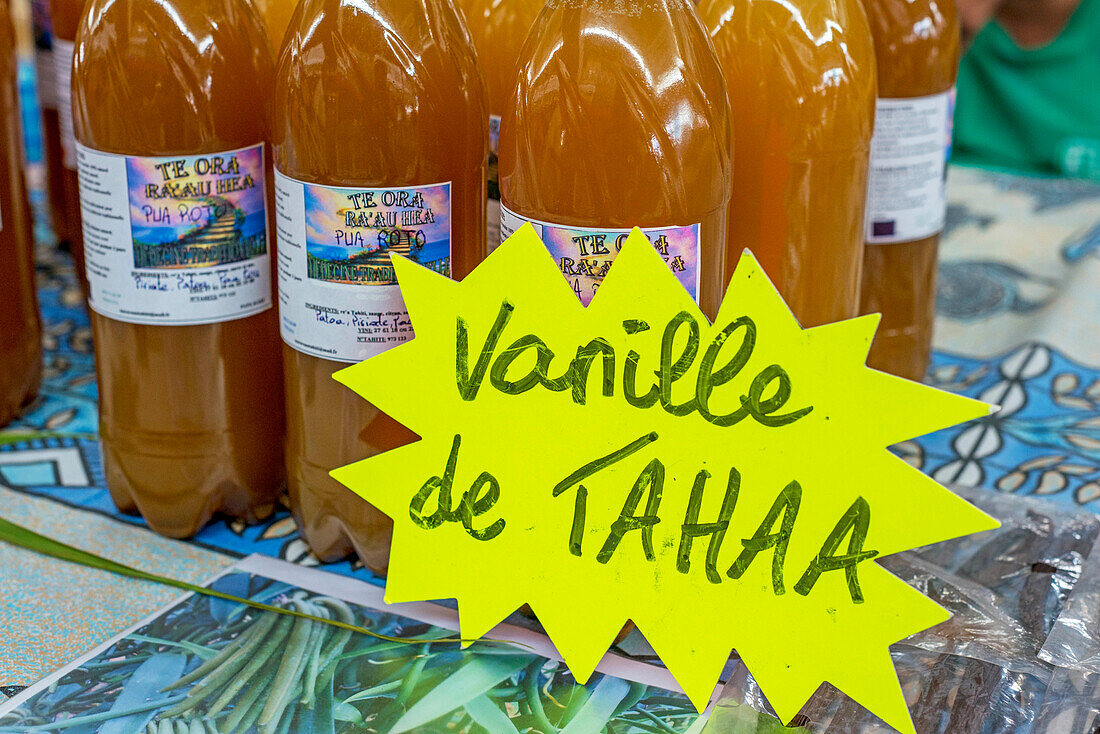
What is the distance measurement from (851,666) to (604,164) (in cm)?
33

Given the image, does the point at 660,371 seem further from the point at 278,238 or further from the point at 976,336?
the point at 976,336

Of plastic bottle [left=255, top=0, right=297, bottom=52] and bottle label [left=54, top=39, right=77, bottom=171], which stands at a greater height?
plastic bottle [left=255, top=0, right=297, bottom=52]

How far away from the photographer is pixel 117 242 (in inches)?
32.2

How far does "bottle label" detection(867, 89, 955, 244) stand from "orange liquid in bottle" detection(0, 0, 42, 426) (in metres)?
0.79

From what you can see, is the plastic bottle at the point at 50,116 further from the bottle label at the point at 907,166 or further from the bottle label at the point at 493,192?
the bottle label at the point at 907,166

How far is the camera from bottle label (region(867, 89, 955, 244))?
99 cm

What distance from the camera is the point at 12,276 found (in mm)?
1076

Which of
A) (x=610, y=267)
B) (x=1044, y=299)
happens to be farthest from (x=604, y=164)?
(x=1044, y=299)

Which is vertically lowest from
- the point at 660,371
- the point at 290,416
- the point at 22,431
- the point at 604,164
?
the point at 22,431

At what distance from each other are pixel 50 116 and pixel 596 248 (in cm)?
106

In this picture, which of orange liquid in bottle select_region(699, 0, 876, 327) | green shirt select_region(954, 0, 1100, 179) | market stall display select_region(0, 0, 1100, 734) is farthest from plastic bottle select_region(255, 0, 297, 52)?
green shirt select_region(954, 0, 1100, 179)

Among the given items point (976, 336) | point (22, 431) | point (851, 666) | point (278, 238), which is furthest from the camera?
point (976, 336)

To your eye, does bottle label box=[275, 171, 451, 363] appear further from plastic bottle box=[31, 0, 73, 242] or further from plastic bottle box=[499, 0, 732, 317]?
plastic bottle box=[31, 0, 73, 242]

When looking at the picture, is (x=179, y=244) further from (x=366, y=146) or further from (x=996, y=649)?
(x=996, y=649)
